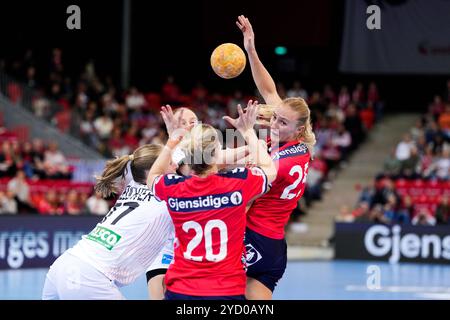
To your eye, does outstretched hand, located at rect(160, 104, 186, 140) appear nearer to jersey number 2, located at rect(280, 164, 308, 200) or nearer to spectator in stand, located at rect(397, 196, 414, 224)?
jersey number 2, located at rect(280, 164, 308, 200)

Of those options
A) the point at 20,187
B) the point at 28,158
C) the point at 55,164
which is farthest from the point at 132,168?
the point at 55,164

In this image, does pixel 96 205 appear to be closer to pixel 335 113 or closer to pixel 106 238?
pixel 335 113

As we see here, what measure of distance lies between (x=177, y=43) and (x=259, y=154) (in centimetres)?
2273

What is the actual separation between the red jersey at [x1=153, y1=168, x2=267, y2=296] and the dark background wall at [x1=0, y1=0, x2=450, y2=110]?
62.8 feet

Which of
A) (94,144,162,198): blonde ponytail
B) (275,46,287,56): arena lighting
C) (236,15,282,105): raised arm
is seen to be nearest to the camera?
(94,144,162,198): blonde ponytail

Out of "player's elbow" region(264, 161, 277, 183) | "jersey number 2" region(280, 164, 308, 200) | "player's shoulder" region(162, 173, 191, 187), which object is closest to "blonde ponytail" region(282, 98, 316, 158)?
"jersey number 2" region(280, 164, 308, 200)

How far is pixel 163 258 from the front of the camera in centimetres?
691

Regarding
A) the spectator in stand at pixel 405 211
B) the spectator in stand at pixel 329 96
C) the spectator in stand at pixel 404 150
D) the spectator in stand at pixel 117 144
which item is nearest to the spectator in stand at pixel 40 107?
the spectator in stand at pixel 117 144

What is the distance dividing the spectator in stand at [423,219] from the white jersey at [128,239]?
40.5ft

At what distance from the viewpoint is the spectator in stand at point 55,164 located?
19.0 m

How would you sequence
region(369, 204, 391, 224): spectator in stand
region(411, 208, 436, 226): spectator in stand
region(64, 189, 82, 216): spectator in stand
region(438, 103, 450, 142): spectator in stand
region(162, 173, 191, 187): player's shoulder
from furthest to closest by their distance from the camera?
region(438, 103, 450, 142): spectator in stand < region(369, 204, 391, 224): spectator in stand < region(411, 208, 436, 226): spectator in stand < region(64, 189, 82, 216): spectator in stand < region(162, 173, 191, 187): player's shoulder

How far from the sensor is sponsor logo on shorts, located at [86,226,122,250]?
612cm

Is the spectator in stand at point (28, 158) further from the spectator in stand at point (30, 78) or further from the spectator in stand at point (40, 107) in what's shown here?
the spectator in stand at point (30, 78)
